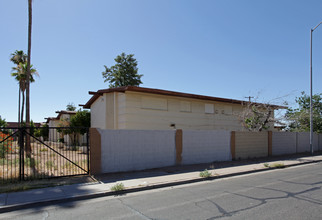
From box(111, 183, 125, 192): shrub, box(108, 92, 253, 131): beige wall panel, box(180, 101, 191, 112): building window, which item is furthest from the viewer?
box(180, 101, 191, 112): building window

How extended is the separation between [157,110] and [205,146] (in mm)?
4938

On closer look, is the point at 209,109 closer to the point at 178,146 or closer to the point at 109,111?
the point at 109,111

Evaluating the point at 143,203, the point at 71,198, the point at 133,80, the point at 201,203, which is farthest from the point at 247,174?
the point at 133,80

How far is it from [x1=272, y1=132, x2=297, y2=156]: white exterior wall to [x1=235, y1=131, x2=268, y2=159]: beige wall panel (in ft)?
4.26

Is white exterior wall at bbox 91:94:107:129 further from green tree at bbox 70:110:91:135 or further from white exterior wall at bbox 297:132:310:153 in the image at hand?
white exterior wall at bbox 297:132:310:153

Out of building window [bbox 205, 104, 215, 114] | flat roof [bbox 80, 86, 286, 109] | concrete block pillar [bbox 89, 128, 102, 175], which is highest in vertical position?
flat roof [bbox 80, 86, 286, 109]

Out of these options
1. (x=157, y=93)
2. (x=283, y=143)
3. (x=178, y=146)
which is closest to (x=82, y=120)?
(x=157, y=93)

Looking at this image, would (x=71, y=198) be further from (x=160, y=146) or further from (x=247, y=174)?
(x=247, y=174)

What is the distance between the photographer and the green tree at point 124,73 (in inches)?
1555

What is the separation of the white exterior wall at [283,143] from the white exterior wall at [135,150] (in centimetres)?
956

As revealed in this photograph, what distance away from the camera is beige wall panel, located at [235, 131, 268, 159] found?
15.4 metres

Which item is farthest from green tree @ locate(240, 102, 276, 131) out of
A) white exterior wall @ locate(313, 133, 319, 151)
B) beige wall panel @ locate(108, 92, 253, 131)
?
white exterior wall @ locate(313, 133, 319, 151)

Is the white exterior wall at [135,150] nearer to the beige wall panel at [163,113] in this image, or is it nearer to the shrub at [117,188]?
the shrub at [117,188]

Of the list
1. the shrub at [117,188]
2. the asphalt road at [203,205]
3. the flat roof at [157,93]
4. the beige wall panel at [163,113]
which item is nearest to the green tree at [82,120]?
the flat roof at [157,93]
